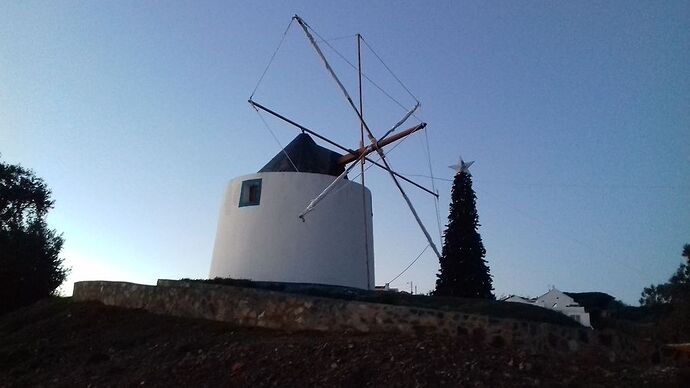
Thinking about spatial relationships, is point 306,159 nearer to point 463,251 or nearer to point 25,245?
point 463,251

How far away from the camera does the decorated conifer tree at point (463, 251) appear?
2106 centimetres

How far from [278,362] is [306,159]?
472 inches

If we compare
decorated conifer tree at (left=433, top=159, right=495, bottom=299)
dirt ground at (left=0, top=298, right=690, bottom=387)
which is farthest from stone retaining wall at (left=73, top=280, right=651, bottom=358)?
decorated conifer tree at (left=433, top=159, right=495, bottom=299)

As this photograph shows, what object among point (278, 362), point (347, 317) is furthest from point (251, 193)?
point (278, 362)

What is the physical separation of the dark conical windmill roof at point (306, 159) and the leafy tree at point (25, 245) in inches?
402

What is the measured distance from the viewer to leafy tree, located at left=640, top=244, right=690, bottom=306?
31633 millimetres

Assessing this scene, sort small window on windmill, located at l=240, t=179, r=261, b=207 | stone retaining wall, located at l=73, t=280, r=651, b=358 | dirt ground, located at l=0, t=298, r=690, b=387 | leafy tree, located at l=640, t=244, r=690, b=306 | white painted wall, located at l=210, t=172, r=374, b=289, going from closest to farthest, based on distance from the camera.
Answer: dirt ground, located at l=0, t=298, r=690, b=387 → stone retaining wall, located at l=73, t=280, r=651, b=358 → white painted wall, located at l=210, t=172, r=374, b=289 → small window on windmill, located at l=240, t=179, r=261, b=207 → leafy tree, located at l=640, t=244, r=690, b=306

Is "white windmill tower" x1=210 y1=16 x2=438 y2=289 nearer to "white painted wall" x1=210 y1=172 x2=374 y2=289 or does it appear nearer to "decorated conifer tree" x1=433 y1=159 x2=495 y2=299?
"white painted wall" x1=210 y1=172 x2=374 y2=289

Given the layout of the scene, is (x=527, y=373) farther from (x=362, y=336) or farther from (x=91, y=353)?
(x=91, y=353)

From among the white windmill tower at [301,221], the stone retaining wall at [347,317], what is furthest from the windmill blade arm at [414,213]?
the stone retaining wall at [347,317]

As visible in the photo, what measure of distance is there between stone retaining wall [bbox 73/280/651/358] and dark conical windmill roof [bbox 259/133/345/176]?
661 centimetres

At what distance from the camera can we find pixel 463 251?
857 inches

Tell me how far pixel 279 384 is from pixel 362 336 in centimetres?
223

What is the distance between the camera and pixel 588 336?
32.5 ft
